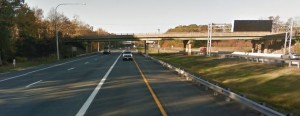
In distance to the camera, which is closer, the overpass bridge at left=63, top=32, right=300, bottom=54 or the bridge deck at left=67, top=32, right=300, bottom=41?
the bridge deck at left=67, top=32, right=300, bottom=41

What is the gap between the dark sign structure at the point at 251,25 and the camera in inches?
2731

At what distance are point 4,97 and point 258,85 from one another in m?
13.7

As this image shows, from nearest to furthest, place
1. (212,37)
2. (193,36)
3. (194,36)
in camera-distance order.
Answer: (193,36) < (194,36) < (212,37)

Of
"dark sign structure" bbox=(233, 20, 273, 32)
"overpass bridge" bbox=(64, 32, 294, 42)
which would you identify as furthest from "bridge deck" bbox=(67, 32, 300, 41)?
"dark sign structure" bbox=(233, 20, 273, 32)

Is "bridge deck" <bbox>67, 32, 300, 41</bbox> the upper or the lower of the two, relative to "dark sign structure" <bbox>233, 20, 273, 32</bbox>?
lower

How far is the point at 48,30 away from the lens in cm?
9294

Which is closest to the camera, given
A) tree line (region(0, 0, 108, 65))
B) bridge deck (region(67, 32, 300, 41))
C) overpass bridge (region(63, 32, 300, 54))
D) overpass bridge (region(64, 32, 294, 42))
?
tree line (region(0, 0, 108, 65))

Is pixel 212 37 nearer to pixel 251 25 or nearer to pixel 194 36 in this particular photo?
pixel 194 36

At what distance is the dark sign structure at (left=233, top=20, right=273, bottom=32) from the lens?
228 ft

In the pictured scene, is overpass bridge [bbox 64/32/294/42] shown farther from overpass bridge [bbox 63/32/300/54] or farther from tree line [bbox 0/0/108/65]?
tree line [bbox 0/0/108/65]

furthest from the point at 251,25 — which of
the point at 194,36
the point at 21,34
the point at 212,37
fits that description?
the point at 21,34

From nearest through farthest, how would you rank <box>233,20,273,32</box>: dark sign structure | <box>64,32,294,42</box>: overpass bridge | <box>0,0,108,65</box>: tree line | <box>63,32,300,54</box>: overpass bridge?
<box>0,0,108,65</box>: tree line → <box>233,20,273,32</box>: dark sign structure → <box>64,32,294,42</box>: overpass bridge → <box>63,32,300,54</box>: overpass bridge

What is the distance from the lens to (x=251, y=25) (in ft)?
234

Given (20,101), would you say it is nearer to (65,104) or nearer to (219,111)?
(65,104)
